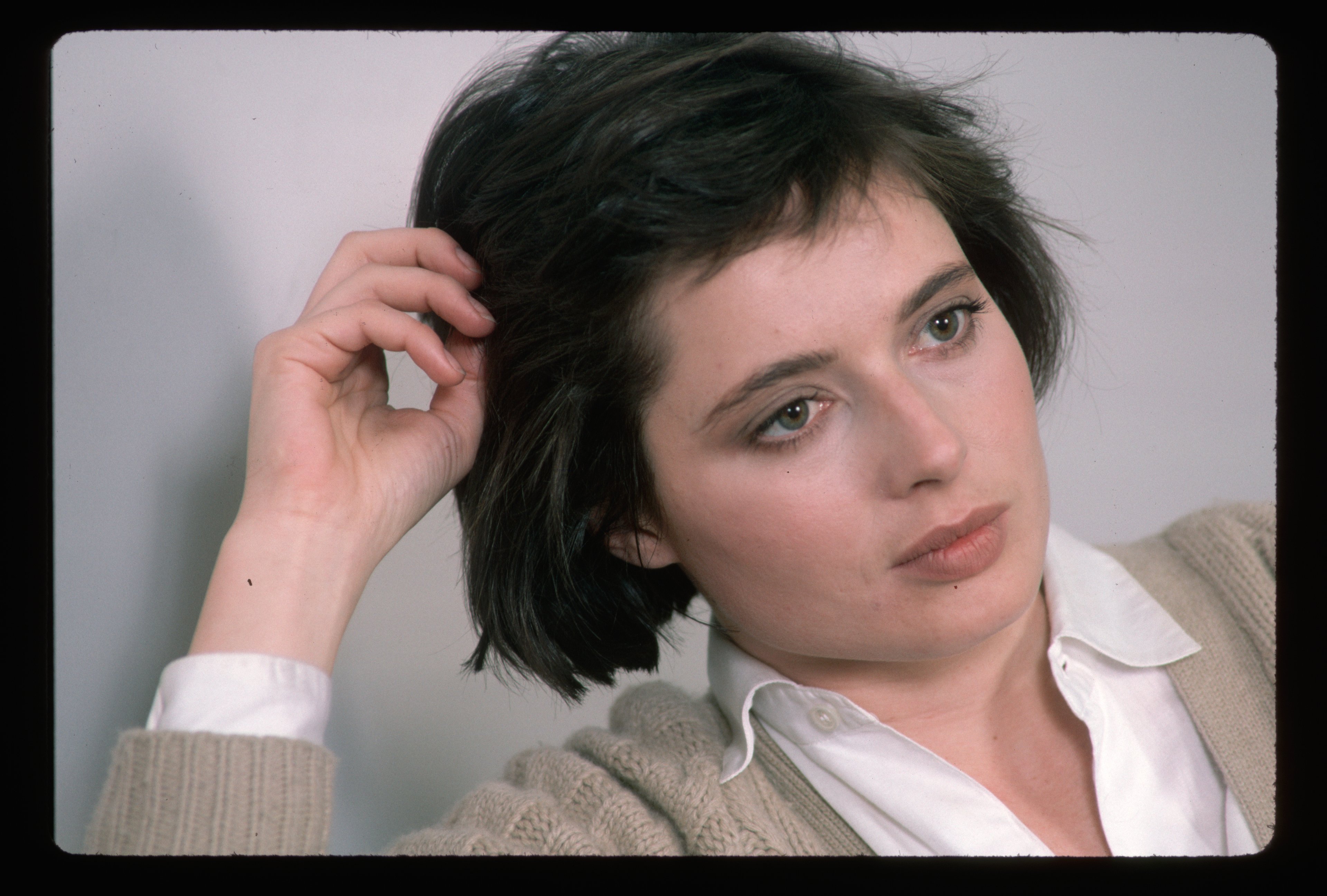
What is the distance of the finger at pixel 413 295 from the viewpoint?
1104 mm

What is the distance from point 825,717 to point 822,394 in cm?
39

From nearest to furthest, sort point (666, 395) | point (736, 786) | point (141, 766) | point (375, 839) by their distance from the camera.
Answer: point (141, 766)
point (666, 395)
point (736, 786)
point (375, 839)

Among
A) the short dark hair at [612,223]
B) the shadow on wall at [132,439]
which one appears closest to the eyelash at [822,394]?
the short dark hair at [612,223]

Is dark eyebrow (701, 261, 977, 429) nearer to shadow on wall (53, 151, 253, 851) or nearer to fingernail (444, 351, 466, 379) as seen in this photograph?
fingernail (444, 351, 466, 379)

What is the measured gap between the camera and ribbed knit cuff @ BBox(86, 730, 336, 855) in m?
0.92

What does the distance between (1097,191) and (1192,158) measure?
12 centimetres

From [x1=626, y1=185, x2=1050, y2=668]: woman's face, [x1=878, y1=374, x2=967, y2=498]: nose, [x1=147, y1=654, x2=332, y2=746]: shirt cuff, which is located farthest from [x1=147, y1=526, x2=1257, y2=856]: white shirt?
[x1=878, y1=374, x2=967, y2=498]: nose

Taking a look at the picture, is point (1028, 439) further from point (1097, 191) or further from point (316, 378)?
point (316, 378)

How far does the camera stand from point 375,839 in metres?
1.45

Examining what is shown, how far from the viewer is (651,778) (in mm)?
1148

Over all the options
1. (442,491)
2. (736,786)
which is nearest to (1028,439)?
(736,786)

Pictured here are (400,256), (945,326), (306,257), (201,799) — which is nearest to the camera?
(201,799)

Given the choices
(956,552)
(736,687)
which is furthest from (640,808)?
(956,552)

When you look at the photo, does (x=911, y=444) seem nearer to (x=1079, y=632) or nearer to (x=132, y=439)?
(x=1079, y=632)
